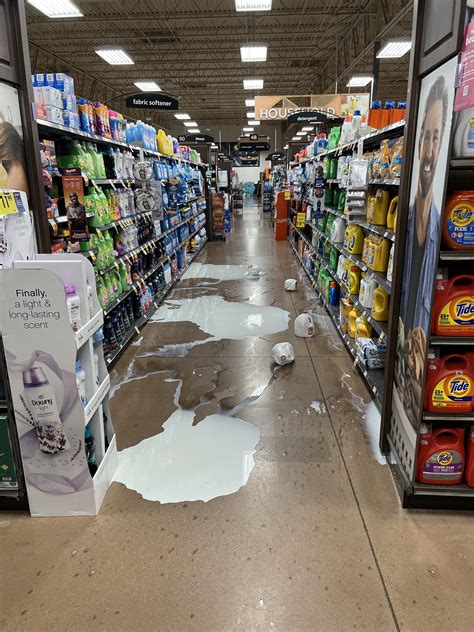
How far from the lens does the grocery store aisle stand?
76.2 inches

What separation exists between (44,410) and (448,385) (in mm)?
2067

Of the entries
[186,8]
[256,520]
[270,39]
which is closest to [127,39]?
[186,8]

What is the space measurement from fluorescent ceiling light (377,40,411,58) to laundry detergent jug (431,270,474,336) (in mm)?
9430

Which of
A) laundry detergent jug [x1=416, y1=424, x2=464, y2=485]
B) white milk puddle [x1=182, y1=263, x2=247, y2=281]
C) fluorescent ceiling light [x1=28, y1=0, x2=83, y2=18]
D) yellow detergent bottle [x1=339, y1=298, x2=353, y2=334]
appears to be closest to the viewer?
laundry detergent jug [x1=416, y1=424, x2=464, y2=485]

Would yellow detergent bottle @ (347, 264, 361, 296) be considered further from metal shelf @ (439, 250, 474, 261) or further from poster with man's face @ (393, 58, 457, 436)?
metal shelf @ (439, 250, 474, 261)

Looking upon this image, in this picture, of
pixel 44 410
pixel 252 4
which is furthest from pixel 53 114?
pixel 252 4

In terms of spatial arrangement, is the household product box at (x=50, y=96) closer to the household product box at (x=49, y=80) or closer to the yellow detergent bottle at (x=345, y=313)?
the household product box at (x=49, y=80)

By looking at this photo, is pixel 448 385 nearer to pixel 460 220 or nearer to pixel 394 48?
pixel 460 220

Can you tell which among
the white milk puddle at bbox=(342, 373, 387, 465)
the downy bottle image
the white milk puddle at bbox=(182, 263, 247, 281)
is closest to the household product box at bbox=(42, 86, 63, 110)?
the downy bottle image

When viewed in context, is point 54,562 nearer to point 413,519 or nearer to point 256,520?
point 256,520

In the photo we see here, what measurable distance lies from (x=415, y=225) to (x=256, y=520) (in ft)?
5.90

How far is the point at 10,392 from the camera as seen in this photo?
2.36m

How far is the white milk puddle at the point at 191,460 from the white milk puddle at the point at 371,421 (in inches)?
31.5

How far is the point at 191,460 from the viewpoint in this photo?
9.80 feet
